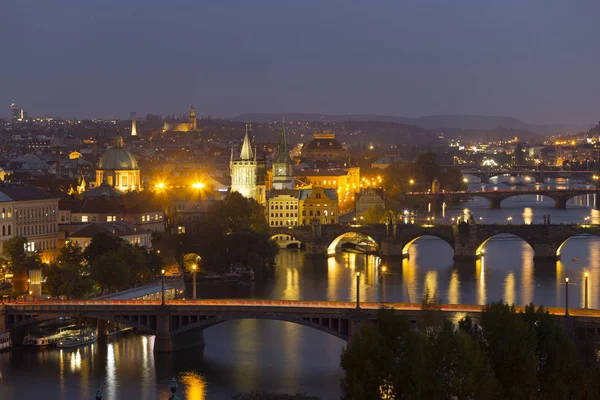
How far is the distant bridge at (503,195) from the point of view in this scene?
82.3 meters

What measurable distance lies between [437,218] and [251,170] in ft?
33.7

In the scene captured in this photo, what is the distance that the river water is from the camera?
3117 cm

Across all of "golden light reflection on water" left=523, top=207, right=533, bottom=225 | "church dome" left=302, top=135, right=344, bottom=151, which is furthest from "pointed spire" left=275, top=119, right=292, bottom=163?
"church dome" left=302, top=135, right=344, bottom=151

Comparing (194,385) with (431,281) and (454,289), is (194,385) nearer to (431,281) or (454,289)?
(454,289)

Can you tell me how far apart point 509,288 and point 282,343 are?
11362 millimetres

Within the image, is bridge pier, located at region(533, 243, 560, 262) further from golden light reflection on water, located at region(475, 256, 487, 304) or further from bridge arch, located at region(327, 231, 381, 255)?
bridge arch, located at region(327, 231, 381, 255)

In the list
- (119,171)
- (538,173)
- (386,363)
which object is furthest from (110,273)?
(538,173)

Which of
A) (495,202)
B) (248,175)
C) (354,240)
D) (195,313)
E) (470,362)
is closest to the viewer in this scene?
(470,362)

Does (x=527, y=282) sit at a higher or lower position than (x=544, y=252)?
lower

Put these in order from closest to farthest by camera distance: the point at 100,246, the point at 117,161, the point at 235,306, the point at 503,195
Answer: the point at 235,306
the point at 100,246
the point at 117,161
the point at 503,195

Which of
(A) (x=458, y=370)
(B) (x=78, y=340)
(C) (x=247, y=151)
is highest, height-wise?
(C) (x=247, y=151)

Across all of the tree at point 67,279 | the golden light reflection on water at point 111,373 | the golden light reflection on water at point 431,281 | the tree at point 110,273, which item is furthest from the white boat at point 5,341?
the golden light reflection on water at point 431,281

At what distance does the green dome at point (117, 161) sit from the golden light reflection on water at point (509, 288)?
1973 centimetres

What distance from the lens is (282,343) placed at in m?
35.7
